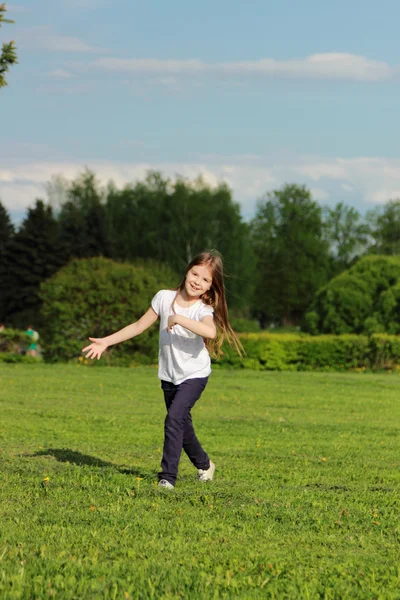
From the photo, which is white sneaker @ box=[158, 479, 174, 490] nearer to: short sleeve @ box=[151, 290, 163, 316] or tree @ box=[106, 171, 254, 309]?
short sleeve @ box=[151, 290, 163, 316]

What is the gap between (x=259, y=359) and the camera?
81.7 feet

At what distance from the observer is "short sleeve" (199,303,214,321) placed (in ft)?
22.3

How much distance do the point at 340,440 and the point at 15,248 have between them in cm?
5155

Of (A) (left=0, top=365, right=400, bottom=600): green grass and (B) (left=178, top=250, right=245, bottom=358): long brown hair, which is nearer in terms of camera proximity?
(A) (left=0, top=365, right=400, bottom=600): green grass

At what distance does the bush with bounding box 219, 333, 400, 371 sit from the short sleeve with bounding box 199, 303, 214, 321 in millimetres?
17887

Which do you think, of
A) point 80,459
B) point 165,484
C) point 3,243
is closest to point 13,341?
point 80,459

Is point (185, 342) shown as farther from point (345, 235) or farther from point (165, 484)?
point (345, 235)

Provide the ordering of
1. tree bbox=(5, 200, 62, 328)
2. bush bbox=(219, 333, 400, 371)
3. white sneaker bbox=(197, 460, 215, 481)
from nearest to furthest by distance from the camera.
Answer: white sneaker bbox=(197, 460, 215, 481), bush bbox=(219, 333, 400, 371), tree bbox=(5, 200, 62, 328)

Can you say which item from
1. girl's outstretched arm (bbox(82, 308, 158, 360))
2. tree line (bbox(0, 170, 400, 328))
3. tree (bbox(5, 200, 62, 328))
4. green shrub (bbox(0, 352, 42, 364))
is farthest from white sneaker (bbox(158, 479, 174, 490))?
tree (bbox(5, 200, 62, 328))

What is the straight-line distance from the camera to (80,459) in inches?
320

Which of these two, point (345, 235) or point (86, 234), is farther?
point (345, 235)

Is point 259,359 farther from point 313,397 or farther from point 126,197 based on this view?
point 126,197

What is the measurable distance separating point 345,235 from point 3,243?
3711cm

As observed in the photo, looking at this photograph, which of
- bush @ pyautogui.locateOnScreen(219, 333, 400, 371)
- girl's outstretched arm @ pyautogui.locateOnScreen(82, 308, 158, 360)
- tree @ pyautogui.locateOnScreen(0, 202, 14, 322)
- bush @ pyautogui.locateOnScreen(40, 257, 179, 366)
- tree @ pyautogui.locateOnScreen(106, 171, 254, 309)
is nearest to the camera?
girl's outstretched arm @ pyautogui.locateOnScreen(82, 308, 158, 360)
